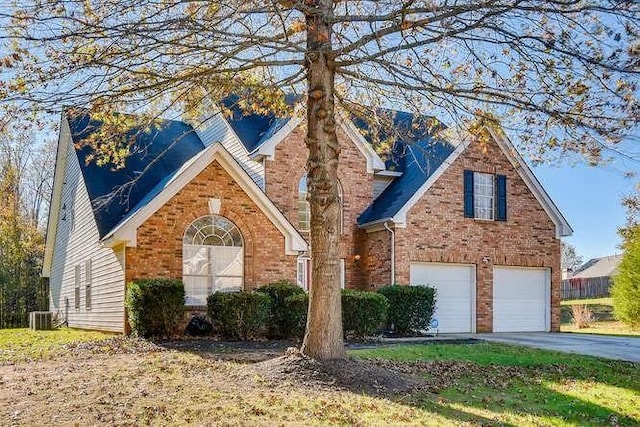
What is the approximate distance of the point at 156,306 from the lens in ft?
45.8

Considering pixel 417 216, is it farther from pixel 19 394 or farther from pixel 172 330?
pixel 19 394

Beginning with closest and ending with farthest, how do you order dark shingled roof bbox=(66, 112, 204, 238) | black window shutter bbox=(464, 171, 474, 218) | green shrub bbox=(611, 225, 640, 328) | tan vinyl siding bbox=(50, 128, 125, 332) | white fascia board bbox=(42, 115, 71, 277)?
tan vinyl siding bbox=(50, 128, 125, 332) < dark shingled roof bbox=(66, 112, 204, 238) < black window shutter bbox=(464, 171, 474, 218) < white fascia board bbox=(42, 115, 71, 277) < green shrub bbox=(611, 225, 640, 328)

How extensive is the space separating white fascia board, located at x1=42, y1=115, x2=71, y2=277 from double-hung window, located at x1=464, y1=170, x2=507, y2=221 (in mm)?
13354

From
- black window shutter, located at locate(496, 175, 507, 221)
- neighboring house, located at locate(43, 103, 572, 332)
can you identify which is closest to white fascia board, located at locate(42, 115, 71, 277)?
neighboring house, located at locate(43, 103, 572, 332)

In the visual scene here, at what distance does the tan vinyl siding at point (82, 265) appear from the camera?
52.9 ft

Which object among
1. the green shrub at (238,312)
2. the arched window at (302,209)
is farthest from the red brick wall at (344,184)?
the green shrub at (238,312)

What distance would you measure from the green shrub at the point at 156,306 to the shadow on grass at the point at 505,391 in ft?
6.60

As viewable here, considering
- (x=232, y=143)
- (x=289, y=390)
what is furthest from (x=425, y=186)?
(x=289, y=390)

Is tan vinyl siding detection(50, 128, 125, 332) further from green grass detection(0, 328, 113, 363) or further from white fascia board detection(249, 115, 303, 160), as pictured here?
white fascia board detection(249, 115, 303, 160)

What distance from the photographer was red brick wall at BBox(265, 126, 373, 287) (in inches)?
739

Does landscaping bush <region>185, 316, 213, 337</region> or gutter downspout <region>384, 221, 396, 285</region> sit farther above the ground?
gutter downspout <region>384, 221, 396, 285</region>

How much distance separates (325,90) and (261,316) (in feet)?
21.9

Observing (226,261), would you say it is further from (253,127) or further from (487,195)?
(487,195)

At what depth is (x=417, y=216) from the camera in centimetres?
1889
